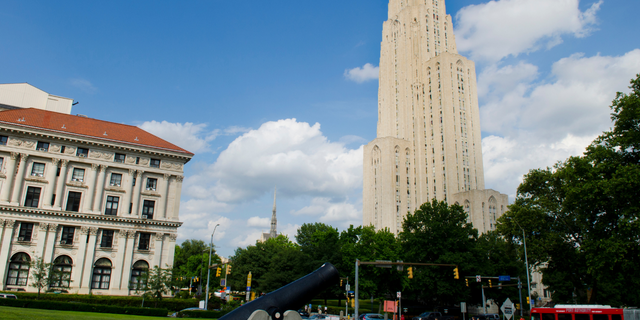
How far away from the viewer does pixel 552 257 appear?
1484 inches

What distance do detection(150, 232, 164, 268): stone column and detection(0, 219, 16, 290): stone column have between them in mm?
14492

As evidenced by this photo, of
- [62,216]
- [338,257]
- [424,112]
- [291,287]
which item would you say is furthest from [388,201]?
[291,287]

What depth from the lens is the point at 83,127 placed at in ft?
171

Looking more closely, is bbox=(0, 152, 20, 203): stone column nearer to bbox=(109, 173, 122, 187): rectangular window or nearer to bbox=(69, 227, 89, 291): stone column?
bbox=(69, 227, 89, 291): stone column

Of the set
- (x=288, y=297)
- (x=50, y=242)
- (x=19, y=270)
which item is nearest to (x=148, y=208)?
(x=50, y=242)

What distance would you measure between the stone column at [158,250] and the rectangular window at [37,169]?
48.6ft

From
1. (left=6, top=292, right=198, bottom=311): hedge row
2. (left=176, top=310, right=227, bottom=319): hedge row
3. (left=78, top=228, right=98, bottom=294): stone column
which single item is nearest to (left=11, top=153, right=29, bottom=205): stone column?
(left=78, top=228, right=98, bottom=294): stone column

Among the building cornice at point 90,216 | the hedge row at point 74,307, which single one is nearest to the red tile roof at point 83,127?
the building cornice at point 90,216

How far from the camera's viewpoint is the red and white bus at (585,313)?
2400cm

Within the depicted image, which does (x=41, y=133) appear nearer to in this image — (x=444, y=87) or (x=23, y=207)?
(x=23, y=207)

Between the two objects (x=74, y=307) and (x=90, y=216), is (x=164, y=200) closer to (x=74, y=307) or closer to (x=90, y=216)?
(x=90, y=216)

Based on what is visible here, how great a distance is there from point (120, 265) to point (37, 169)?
14.9 m

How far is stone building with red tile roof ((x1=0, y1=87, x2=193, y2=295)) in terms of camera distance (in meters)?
45.2

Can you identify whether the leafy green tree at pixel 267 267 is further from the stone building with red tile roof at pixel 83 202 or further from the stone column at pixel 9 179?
the stone column at pixel 9 179
